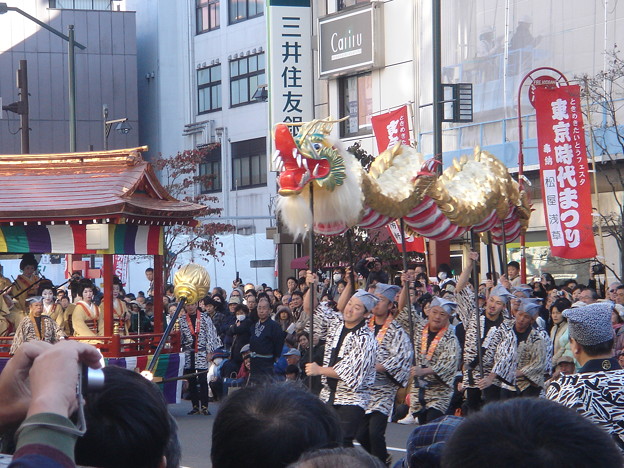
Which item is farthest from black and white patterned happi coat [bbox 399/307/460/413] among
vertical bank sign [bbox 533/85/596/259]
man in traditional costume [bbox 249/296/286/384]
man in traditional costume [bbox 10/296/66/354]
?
vertical bank sign [bbox 533/85/596/259]

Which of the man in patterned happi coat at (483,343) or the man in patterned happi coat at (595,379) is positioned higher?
the man in patterned happi coat at (595,379)

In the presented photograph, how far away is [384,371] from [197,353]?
6100 mm

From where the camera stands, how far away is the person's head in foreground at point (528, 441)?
221cm

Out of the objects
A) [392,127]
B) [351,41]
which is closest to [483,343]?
[392,127]

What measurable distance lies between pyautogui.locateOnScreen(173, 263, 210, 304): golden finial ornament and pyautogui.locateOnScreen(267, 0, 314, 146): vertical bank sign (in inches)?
381

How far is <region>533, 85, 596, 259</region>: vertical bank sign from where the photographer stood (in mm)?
15641

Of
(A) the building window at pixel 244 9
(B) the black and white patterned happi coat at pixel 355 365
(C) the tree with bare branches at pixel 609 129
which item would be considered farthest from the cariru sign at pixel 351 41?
(B) the black and white patterned happi coat at pixel 355 365

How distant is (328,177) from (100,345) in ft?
17.3

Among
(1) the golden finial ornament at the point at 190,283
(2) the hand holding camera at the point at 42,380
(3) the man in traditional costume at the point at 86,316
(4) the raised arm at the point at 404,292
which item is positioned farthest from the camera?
(3) the man in traditional costume at the point at 86,316

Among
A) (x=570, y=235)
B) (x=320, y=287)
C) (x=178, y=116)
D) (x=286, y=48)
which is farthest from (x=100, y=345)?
(x=178, y=116)

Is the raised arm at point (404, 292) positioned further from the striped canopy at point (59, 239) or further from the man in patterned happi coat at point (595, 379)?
the man in patterned happi coat at point (595, 379)

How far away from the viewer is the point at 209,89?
35.8 m

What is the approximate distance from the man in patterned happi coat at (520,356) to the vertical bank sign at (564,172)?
16.1 ft

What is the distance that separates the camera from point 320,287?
16828mm
